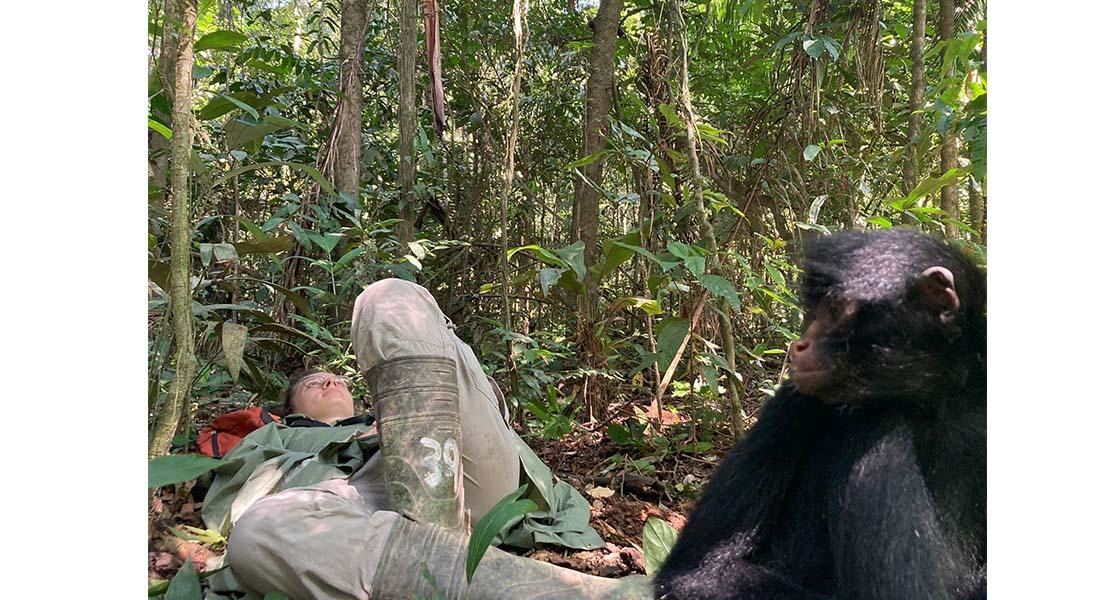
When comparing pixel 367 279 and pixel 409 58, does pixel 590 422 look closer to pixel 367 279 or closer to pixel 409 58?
pixel 367 279

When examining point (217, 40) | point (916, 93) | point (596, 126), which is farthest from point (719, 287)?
point (217, 40)

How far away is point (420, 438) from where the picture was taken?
2041 mm

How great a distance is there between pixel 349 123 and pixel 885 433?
3.00m

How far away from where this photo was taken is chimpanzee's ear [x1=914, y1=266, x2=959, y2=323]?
1.59 m

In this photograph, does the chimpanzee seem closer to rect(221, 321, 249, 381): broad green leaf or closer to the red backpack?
rect(221, 321, 249, 381): broad green leaf

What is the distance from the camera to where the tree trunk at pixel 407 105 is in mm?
3705

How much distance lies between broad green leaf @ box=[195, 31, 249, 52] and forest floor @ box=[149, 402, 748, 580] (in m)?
1.31

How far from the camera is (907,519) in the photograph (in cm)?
156

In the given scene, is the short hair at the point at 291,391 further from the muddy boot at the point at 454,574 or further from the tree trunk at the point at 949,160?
the tree trunk at the point at 949,160

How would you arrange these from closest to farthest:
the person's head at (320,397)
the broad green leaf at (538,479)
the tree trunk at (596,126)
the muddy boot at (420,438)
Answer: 1. the muddy boot at (420,438)
2. the broad green leaf at (538,479)
3. the person's head at (320,397)
4. the tree trunk at (596,126)

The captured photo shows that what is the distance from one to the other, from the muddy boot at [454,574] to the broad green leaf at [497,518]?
1.18 feet

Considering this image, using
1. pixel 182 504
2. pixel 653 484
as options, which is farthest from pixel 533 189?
pixel 182 504

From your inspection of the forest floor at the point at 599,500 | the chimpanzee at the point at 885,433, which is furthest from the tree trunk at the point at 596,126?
the chimpanzee at the point at 885,433

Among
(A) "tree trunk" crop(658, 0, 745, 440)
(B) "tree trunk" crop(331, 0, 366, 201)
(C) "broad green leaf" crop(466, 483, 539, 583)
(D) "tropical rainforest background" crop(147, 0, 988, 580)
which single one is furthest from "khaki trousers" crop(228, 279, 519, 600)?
(B) "tree trunk" crop(331, 0, 366, 201)
